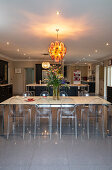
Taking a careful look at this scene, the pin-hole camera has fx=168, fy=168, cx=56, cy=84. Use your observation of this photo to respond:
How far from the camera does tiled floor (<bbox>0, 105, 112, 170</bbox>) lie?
2553mm

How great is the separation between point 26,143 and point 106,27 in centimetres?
344


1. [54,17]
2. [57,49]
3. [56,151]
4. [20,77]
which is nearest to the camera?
[56,151]

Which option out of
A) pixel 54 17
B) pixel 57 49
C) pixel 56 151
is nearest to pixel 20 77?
pixel 57 49

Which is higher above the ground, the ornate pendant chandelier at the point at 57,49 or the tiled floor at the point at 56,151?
the ornate pendant chandelier at the point at 57,49

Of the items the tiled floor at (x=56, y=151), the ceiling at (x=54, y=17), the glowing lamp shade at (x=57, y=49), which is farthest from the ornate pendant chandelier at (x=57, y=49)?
the tiled floor at (x=56, y=151)

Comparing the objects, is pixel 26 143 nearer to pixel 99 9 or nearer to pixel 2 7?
pixel 2 7

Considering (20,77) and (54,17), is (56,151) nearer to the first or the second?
(54,17)

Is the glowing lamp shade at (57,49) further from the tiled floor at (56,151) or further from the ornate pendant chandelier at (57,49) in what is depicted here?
the tiled floor at (56,151)

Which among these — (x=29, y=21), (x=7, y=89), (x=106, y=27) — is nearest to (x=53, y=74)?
(x=29, y=21)

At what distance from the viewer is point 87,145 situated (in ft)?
10.9

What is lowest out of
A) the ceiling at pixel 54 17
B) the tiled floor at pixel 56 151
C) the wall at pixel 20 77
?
the tiled floor at pixel 56 151

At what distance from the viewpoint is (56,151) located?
3.04m

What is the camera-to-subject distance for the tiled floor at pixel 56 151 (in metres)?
2.55

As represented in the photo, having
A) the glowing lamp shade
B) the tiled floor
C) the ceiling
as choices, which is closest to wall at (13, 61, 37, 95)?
the ceiling
